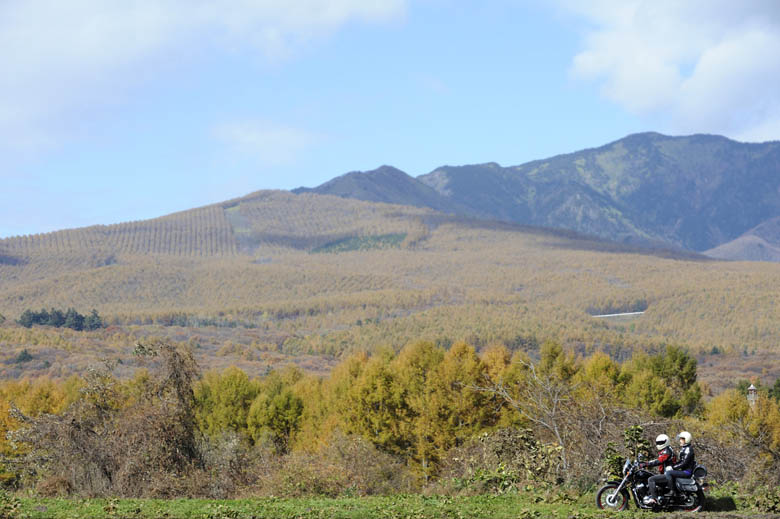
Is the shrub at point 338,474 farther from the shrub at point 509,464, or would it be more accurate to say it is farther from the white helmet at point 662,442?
the white helmet at point 662,442

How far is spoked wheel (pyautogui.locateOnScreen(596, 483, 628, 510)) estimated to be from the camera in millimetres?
20359

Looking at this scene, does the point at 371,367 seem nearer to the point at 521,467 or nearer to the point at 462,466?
the point at 462,466

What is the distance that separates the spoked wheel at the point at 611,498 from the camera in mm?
20359

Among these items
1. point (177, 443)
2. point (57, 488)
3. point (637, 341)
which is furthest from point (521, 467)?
point (637, 341)

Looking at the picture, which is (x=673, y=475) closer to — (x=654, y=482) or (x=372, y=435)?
(x=654, y=482)

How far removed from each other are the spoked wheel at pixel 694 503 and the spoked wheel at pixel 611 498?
1383mm

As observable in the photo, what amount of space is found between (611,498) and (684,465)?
1.92 m

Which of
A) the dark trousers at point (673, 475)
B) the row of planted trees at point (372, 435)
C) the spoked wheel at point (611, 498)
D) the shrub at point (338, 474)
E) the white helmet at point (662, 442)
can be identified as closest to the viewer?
the dark trousers at point (673, 475)

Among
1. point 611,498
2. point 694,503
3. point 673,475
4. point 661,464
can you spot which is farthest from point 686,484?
point 611,498

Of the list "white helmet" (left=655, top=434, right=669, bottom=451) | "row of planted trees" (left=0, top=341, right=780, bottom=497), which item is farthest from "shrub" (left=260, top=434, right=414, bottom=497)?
"white helmet" (left=655, top=434, right=669, bottom=451)

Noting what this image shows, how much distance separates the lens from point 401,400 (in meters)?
57.2

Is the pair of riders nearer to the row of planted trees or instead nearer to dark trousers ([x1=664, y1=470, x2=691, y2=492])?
dark trousers ([x1=664, y1=470, x2=691, y2=492])

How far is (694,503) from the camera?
788 inches

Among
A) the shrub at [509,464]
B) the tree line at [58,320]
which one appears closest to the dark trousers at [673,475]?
the shrub at [509,464]
